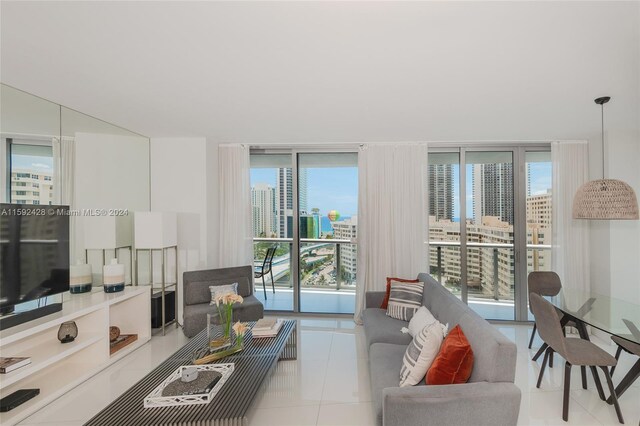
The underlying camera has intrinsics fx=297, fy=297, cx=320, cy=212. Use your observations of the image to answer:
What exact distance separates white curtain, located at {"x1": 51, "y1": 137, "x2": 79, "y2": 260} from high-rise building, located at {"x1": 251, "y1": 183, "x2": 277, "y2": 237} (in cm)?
219

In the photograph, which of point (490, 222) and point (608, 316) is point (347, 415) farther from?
point (490, 222)

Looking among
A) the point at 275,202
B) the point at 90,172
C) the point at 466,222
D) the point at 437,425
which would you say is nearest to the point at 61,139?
the point at 90,172

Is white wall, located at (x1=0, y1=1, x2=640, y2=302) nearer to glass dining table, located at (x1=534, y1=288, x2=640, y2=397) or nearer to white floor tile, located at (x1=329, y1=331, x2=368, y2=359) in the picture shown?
glass dining table, located at (x1=534, y1=288, x2=640, y2=397)

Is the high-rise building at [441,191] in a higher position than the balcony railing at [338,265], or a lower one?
higher

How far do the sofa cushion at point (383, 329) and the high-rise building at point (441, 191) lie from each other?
185 cm

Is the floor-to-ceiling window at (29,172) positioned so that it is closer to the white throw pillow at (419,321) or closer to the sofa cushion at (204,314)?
the sofa cushion at (204,314)

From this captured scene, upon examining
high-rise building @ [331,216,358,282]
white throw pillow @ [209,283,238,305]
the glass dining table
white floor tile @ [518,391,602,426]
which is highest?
high-rise building @ [331,216,358,282]

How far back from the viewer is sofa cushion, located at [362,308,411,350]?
2.80 metres

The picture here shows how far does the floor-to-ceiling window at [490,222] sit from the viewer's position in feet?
14.0

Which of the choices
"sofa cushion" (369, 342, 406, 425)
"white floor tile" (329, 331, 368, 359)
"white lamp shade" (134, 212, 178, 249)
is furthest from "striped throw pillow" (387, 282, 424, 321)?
"white lamp shade" (134, 212, 178, 249)

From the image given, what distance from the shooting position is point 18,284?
243cm

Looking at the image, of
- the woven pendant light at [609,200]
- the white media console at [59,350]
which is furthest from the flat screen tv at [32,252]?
the woven pendant light at [609,200]

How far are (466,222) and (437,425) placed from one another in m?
3.30

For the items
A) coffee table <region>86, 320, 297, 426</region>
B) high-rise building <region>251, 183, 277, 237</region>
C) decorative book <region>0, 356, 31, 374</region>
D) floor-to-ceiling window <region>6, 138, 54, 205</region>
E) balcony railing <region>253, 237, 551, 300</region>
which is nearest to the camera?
coffee table <region>86, 320, 297, 426</region>
